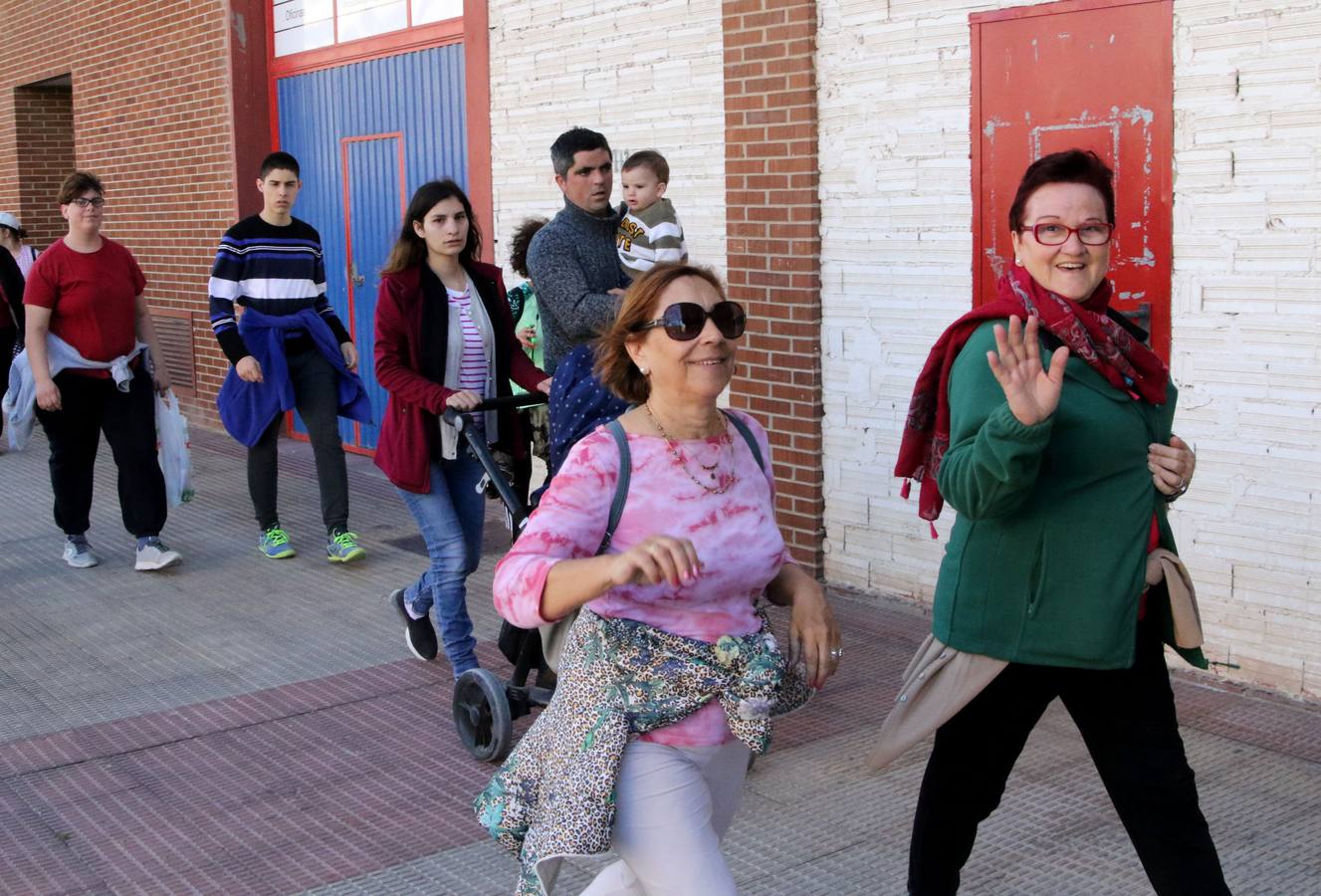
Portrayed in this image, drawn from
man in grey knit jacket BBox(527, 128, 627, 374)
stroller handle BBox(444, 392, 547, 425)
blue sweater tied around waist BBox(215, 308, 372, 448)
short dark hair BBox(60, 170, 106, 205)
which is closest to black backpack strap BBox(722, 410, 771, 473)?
man in grey knit jacket BBox(527, 128, 627, 374)

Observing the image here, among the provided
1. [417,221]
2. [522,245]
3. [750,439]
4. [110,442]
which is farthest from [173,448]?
[750,439]

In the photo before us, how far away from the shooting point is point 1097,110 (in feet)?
20.2

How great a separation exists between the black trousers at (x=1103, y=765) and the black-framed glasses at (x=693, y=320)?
3.08ft

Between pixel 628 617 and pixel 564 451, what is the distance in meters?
1.65

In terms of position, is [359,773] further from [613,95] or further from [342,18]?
[342,18]

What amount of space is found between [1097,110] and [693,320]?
367cm

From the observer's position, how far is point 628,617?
3006 mm

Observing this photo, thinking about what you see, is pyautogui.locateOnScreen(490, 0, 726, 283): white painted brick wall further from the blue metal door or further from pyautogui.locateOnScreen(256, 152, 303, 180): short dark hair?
pyautogui.locateOnScreen(256, 152, 303, 180): short dark hair

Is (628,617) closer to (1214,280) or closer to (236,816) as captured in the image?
(236,816)

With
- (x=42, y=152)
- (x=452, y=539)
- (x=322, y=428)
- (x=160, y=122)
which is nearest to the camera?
(x=452, y=539)

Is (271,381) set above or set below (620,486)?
below

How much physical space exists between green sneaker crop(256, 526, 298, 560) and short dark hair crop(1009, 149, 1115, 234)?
618cm

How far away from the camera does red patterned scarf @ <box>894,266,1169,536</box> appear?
319cm

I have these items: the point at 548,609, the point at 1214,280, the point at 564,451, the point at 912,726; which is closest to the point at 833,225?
the point at 1214,280
